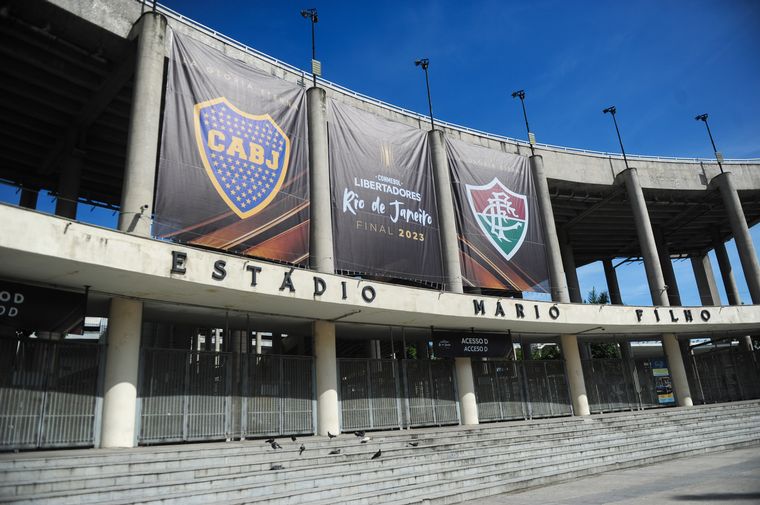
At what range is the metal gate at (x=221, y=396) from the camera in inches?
514

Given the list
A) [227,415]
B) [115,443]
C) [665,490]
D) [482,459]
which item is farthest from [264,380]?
[665,490]

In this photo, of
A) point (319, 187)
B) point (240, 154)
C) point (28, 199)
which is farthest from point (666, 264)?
point (28, 199)

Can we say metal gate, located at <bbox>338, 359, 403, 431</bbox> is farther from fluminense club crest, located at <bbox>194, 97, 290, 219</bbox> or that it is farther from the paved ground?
the paved ground

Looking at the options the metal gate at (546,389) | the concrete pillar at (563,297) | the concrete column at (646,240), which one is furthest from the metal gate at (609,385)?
the concrete column at (646,240)

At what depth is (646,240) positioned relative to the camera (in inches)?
1043

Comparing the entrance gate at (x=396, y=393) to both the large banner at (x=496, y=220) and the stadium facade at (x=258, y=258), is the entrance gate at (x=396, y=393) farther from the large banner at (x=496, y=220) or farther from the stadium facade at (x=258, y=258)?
the large banner at (x=496, y=220)

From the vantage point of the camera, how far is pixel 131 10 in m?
15.8

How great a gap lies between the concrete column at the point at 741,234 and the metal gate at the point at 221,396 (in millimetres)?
24765

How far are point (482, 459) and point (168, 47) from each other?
50.0 ft

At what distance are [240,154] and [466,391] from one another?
38.2 feet

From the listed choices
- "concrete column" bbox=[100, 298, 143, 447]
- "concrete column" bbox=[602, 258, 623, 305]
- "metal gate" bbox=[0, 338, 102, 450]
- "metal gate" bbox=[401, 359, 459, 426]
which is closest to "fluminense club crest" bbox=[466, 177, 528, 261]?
"metal gate" bbox=[401, 359, 459, 426]

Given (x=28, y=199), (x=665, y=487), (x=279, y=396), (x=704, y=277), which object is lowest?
(x=665, y=487)

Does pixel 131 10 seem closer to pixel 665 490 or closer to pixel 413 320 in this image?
pixel 413 320

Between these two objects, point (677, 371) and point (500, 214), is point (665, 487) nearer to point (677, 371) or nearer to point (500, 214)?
point (500, 214)
